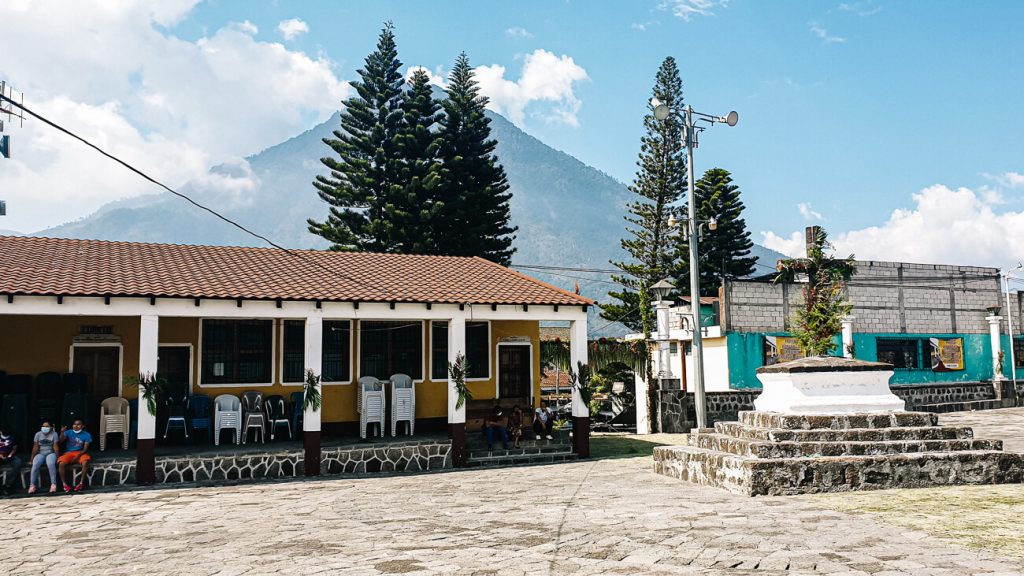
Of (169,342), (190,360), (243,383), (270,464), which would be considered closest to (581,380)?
(270,464)

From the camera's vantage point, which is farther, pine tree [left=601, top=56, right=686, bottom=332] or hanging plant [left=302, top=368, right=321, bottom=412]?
pine tree [left=601, top=56, right=686, bottom=332]

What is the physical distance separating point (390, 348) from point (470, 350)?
160cm

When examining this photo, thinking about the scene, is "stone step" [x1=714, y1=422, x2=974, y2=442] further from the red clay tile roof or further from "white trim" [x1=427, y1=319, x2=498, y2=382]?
"white trim" [x1=427, y1=319, x2=498, y2=382]

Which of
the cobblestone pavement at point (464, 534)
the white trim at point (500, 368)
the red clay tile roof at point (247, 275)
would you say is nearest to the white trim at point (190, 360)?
the red clay tile roof at point (247, 275)

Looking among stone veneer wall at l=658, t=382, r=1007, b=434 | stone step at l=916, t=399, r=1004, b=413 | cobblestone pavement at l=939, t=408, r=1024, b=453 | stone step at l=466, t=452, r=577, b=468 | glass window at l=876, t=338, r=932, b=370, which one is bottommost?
stone step at l=466, t=452, r=577, b=468

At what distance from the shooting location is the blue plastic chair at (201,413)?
12.8 m

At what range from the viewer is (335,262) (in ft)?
50.7

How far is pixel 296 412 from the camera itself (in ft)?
44.8

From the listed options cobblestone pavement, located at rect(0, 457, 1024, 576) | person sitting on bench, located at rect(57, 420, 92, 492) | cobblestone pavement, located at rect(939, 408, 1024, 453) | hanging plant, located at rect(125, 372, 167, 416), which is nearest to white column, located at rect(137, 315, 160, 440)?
hanging plant, located at rect(125, 372, 167, 416)

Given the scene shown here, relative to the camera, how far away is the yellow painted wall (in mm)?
12344

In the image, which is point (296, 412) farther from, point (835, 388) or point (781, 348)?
point (781, 348)

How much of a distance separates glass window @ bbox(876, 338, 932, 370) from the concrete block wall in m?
0.34

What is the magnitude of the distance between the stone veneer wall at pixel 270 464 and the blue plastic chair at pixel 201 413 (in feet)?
4.92

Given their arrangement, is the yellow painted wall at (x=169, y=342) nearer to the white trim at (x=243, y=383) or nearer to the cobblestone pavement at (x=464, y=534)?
the white trim at (x=243, y=383)
